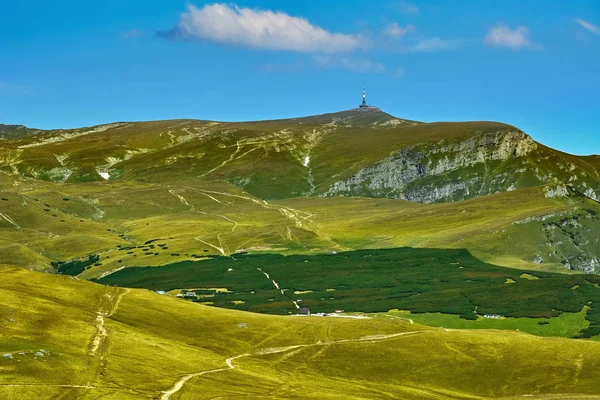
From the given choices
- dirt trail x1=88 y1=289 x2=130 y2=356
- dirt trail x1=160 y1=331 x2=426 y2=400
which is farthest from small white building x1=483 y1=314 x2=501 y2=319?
dirt trail x1=88 y1=289 x2=130 y2=356

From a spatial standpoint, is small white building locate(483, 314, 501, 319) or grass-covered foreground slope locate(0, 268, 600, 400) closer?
grass-covered foreground slope locate(0, 268, 600, 400)

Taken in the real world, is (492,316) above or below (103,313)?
below

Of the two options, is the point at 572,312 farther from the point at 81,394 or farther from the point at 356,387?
the point at 81,394

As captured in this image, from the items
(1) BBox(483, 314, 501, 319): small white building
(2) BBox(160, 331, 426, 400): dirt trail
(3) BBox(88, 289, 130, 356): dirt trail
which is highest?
(3) BBox(88, 289, 130, 356): dirt trail

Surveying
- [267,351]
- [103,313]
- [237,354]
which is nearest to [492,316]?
[267,351]

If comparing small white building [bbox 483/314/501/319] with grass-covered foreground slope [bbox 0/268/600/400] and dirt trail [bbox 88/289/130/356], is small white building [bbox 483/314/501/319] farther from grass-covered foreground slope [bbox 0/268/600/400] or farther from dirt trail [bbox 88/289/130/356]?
dirt trail [bbox 88/289/130/356]

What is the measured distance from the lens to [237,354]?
109 m

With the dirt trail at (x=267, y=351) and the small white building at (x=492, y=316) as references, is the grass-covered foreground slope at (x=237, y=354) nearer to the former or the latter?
the dirt trail at (x=267, y=351)

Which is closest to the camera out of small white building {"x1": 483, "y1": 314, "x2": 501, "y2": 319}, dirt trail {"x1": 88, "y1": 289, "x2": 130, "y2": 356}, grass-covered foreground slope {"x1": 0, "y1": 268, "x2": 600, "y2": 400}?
grass-covered foreground slope {"x1": 0, "y1": 268, "x2": 600, "y2": 400}

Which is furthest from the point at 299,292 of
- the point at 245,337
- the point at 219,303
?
the point at 245,337

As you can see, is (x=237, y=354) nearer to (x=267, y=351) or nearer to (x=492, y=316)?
(x=267, y=351)

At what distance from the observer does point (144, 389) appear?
8019cm

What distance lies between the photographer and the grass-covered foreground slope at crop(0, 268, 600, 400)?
83438mm

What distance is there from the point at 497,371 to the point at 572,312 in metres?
64.0
